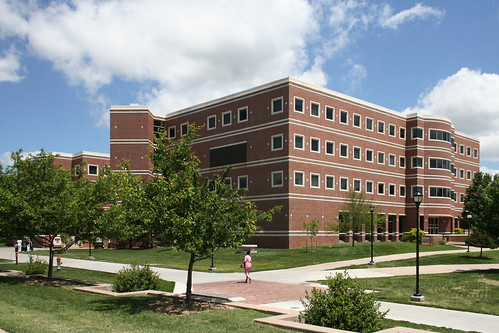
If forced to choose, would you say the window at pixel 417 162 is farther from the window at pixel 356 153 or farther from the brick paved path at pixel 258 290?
the brick paved path at pixel 258 290

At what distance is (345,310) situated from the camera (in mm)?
10508

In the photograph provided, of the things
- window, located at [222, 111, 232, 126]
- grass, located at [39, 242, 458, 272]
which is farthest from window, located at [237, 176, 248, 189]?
grass, located at [39, 242, 458, 272]

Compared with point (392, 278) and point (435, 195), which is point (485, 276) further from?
point (435, 195)

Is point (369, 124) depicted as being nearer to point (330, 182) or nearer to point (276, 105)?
point (330, 182)

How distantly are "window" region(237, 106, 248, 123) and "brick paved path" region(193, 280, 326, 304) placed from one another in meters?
31.0

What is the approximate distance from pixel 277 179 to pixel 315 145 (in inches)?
222

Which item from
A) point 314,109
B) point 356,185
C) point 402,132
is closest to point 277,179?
point 314,109

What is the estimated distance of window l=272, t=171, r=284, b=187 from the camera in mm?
47625

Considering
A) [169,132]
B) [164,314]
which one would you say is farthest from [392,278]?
[169,132]

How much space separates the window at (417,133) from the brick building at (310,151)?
5.0 inches

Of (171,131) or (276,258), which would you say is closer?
(276,258)

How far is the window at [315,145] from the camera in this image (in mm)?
49281

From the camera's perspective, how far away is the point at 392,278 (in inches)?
938

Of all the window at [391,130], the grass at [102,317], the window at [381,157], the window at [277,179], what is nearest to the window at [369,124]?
the window at [381,157]
